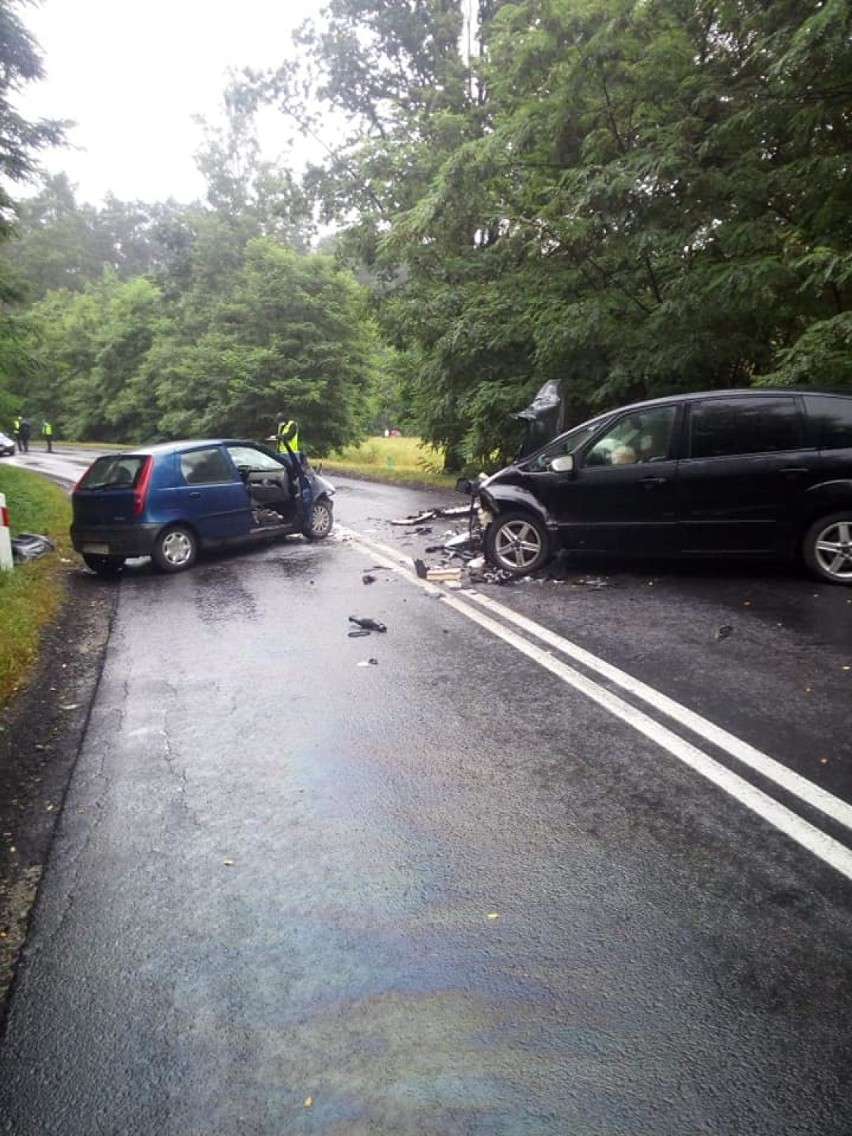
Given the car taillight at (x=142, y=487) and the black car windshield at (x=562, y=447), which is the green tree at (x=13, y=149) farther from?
the black car windshield at (x=562, y=447)

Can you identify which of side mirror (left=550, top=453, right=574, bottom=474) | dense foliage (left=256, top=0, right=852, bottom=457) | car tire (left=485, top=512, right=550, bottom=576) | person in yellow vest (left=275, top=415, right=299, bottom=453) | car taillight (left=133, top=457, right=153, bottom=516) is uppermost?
dense foliage (left=256, top=0, right=852, bottom=457)

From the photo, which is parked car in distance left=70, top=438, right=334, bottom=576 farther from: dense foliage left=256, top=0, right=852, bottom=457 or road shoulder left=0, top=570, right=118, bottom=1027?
dense foliage left=256, top=0, right=852, bottom=457

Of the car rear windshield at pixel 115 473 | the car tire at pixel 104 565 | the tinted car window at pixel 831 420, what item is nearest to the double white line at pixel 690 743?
the tinted car window at pixel 831 420

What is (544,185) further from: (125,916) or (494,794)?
(125,916)

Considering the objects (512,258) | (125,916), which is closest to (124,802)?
(125,916)

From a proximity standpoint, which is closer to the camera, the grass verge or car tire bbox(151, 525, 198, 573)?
the grass verge

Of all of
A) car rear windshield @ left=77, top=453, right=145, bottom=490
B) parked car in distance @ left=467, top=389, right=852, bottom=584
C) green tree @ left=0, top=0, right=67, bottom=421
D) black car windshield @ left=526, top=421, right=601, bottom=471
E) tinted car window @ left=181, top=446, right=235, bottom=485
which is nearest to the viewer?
parked car in distance @ left=467, top=389, right=852, bottom=584

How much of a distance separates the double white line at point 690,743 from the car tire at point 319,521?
17.2 feet

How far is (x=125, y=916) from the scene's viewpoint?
2.93 metres

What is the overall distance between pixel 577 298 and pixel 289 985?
12.7m

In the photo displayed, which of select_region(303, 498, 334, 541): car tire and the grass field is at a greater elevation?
select_region(303, 498, 334, 541): car tire

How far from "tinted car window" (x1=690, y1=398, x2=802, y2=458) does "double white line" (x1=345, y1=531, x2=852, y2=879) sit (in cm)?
257

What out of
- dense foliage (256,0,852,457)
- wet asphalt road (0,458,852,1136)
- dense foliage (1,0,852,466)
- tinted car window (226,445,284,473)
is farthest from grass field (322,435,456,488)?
wet asphalt road (0,458,852,1136)

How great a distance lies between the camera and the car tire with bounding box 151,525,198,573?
9633mm
